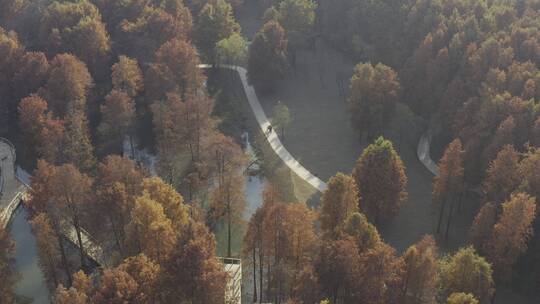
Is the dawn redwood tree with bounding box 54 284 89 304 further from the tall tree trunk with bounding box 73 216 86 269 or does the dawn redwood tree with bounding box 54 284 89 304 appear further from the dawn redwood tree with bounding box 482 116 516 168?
the dawn redwood tree with bounding box 482 116 516 168

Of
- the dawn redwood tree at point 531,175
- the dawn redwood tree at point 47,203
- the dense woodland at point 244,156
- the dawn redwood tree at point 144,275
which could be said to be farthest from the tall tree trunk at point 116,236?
the dawn redwood tree at point 531,175

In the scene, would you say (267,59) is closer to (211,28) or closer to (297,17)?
(211,28)

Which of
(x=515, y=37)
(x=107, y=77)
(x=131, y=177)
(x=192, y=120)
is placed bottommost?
(x=131, y=177)

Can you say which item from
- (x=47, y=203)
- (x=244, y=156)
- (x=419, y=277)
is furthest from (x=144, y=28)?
(x=419, y=277)

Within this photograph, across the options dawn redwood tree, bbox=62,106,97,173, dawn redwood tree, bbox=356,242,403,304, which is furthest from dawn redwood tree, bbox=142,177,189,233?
dawn redwood tree, bbox=62,106,97,173

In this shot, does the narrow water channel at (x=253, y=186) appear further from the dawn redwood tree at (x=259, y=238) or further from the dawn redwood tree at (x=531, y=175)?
the dawn redwood tree at (x=531, y=175)

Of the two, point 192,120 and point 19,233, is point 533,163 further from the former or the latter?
point 19,233

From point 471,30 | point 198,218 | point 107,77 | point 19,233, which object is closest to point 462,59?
point 471,30
